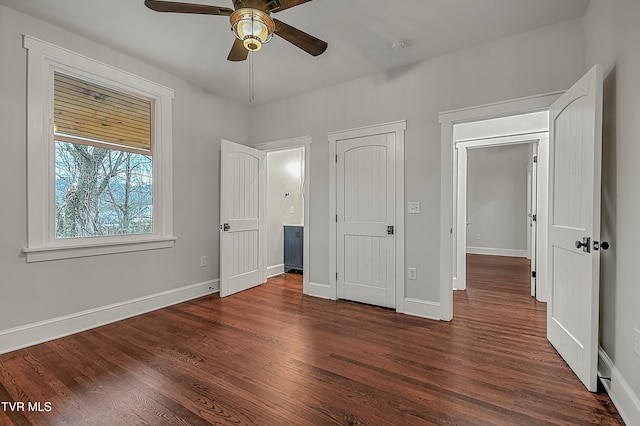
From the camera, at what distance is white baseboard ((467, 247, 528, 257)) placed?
764cm

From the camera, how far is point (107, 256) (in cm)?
311

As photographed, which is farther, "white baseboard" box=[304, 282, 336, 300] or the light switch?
"white baseboard" box=[304, 282, 336, 300]

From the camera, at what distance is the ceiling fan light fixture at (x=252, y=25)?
1746 millimetres

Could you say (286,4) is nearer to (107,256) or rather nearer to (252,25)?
(252,25)

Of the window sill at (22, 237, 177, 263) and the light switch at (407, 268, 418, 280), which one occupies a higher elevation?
the window sill at (22, 237, 177, 263)

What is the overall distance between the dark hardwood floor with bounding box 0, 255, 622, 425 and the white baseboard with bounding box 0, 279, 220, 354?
0.39ft

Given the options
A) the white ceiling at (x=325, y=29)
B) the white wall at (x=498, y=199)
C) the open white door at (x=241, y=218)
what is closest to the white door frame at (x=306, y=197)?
the open white door at (x=241, y=218)

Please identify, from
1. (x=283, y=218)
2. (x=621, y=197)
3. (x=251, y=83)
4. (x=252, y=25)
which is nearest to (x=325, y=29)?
(x=252, y=25)

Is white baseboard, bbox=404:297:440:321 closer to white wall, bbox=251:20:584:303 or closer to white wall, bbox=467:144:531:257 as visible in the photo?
white wall, bbox=251:20:584:303

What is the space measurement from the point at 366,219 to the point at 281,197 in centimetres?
228

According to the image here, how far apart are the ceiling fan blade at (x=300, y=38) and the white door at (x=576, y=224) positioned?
1.79 metres

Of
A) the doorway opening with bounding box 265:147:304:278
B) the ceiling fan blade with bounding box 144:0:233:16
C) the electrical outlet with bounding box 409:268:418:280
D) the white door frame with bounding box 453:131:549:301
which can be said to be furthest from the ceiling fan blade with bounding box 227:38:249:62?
the white door frame with bounding box 453:131:549:301

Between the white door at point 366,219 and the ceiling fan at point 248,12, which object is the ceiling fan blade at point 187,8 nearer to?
the ceiling fan at point 248,12

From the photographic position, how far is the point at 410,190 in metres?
3.40
